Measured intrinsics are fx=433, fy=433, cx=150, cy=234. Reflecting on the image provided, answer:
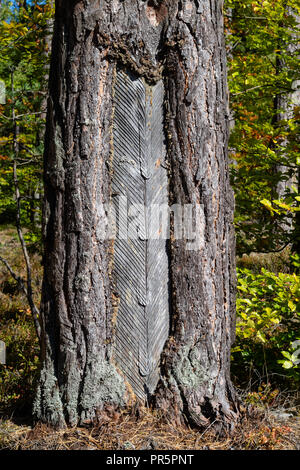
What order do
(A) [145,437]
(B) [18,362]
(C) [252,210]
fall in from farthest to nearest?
1. (C) [252,210]
2. (B) [18,362]
3. (A) [145,437]

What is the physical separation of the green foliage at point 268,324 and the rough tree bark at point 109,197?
2.04ft

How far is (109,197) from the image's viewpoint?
2512 mm

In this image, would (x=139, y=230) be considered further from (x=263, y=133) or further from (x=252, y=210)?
(x=263, y=133)

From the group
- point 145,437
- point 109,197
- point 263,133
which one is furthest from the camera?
point 263,133

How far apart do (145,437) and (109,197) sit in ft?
4.43

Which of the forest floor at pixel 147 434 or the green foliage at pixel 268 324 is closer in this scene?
the forest floor at pixel 147 434

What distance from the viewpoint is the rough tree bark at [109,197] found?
242cm

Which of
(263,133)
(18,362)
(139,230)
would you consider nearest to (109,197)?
(139,230)

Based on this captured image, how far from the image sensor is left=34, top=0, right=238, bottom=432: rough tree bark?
2.42m

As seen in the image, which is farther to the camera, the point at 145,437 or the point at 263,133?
the point at 263,133

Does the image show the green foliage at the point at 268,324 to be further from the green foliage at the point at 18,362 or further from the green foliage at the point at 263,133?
the green foliage at the point at 18,362

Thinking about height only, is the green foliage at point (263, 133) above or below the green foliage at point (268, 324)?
above

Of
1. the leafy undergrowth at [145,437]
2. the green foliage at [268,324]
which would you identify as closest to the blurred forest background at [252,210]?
the green foliage at [268,324]
